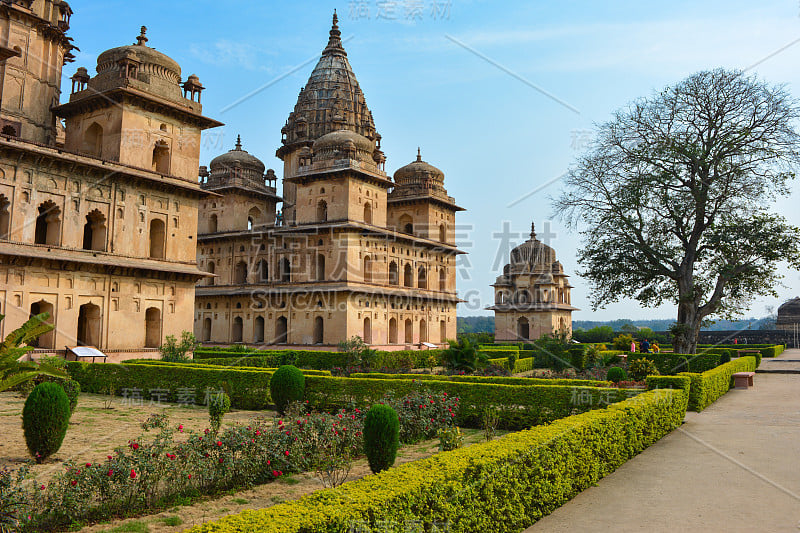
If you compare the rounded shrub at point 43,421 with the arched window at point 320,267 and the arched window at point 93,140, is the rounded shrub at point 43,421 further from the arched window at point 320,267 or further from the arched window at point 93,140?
the arched window at point 320,267

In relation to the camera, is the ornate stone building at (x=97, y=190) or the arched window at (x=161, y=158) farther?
the arched window at (x=161, y=158)

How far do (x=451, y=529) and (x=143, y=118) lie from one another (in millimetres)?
22136

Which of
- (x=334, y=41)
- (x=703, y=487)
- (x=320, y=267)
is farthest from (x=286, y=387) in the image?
(x=334, y=41)

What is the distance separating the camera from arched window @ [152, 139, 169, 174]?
79.1ft

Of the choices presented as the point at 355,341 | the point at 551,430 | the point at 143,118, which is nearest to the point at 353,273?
the point at 355,341

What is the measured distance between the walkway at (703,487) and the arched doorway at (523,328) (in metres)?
41.0

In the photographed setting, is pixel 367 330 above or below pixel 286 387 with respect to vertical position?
above

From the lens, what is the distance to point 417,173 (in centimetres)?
3975

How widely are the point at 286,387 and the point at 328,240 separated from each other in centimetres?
1943

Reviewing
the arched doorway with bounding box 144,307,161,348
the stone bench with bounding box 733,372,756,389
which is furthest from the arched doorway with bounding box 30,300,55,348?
the stone bench with bounding box 733,372,756,389

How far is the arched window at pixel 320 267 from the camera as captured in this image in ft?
110

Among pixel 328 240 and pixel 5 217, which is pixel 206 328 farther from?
pixel 5 217

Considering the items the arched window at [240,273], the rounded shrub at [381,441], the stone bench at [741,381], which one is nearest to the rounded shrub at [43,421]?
the rounded shrub at [381,441]

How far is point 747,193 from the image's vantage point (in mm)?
22625
